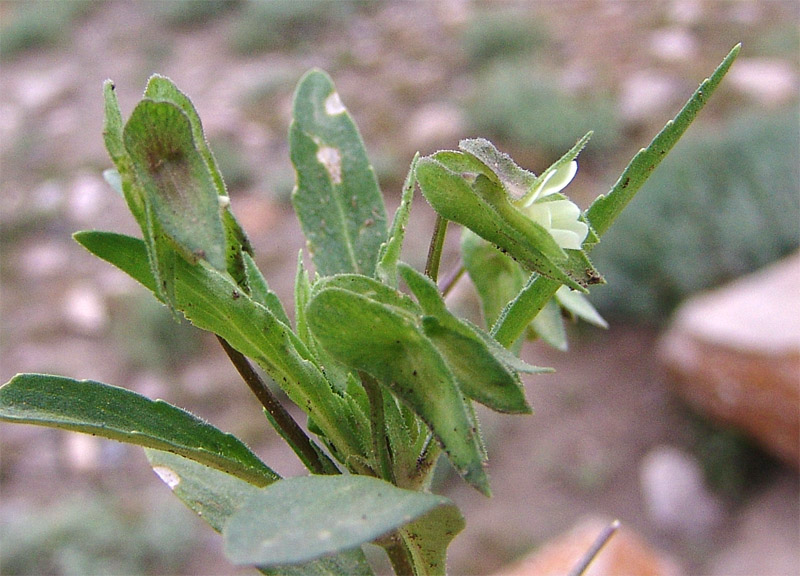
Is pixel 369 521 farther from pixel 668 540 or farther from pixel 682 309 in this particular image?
pixel 682 309

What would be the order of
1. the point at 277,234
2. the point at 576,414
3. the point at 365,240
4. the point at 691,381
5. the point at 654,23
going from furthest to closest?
the point at 654,23 → the point at 277,234 → the point at 576,414 → the point at 691,381 → the point at 365,240

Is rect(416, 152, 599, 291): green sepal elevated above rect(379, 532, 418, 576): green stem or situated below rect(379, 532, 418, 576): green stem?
above

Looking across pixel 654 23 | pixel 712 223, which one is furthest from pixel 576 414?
pixel 654 23

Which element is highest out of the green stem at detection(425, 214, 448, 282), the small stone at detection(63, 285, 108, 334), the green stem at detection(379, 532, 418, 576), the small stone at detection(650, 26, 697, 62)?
the small stone at detection(63, 285, 108, 334)

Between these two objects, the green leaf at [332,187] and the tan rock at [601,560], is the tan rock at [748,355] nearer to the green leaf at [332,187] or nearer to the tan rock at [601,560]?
the tan rock at [601,560]

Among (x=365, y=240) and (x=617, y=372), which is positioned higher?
(x=365, y=240)

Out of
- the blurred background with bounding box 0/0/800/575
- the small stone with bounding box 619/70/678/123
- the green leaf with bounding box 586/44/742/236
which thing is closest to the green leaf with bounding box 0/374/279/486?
the green leaf with bounding box 586/44/742/236

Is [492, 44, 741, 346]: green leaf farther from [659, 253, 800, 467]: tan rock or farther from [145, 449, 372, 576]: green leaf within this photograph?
[659, 253, 800, 467]: tan rock
